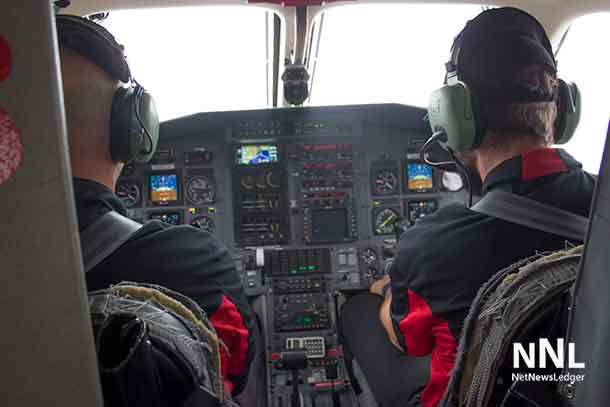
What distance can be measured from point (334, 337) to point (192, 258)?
6.86ft

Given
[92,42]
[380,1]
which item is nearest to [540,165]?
[92,42]

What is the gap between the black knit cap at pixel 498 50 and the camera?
4.49 feet

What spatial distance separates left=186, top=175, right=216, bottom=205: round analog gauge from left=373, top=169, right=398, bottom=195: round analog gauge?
3.41 feet

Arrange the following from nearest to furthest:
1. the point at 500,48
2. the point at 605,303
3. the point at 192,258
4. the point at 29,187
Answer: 1. the point at 29,187
2. the point at 605,303
3. the point at 192,258
4. the point at 500,48

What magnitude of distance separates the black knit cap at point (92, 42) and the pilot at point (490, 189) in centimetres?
88

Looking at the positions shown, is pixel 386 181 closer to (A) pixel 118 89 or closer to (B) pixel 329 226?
(B) pixel 329 226

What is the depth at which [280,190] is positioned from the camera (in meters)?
3.38

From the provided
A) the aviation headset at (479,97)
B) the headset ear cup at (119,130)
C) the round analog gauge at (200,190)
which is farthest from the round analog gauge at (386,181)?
the headset ear cup at (119,130)

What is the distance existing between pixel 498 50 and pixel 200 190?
2.29m

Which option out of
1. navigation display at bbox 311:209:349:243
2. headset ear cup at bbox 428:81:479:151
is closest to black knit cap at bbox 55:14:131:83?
headset ear cup at bbox 428:81:479:151

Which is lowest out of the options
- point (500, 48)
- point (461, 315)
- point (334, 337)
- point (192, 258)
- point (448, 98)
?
point (334, 337)

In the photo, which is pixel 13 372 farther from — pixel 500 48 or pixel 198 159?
pixel 198 159

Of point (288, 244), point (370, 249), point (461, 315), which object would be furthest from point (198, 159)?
point (461, 315)

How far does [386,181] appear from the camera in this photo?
11.3 feet
